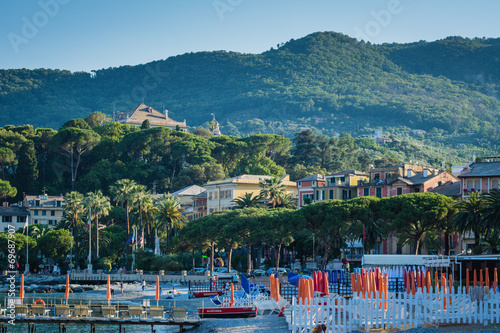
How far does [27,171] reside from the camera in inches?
5433

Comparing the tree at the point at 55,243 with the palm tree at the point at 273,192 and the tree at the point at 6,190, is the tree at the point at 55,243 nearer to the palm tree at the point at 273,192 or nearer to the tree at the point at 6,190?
the palm tree at the point at 273,192

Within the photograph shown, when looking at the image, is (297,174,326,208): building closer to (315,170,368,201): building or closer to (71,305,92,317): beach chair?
(315,170,368,201): building

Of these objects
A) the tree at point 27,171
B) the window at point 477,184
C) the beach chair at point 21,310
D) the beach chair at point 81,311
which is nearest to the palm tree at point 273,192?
the window at point 477,184

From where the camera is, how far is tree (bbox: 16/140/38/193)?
451 feet

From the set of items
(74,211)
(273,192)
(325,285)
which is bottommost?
(325,285)

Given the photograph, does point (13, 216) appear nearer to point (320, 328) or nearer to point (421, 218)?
point (421, 218)

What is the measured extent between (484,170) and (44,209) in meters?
73.3

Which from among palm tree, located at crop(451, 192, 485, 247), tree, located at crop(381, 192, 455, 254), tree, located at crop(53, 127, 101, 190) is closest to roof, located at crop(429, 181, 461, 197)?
tree, located at crop(381, 192, 455, 254)

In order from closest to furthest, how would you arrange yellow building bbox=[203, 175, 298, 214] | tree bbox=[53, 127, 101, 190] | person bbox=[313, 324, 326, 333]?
person bbox=[313, 324, 326, 333] < yellow building bbox=[203, 175, 298, 214] < tree bbox=[53, 127, 101, 190]

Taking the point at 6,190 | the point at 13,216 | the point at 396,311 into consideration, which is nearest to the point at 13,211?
the point at 13,216

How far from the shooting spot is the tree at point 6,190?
12725 cm

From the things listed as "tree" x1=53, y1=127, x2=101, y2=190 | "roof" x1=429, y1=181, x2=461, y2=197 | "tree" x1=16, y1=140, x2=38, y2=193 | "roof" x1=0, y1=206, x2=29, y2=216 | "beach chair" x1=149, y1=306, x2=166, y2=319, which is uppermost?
"tree" x1=53, y1=127, x2=101, y2=190

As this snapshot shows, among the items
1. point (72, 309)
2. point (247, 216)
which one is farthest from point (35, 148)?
point (72, 309)

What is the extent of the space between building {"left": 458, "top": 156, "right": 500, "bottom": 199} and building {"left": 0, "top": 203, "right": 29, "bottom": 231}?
70.2 meters
